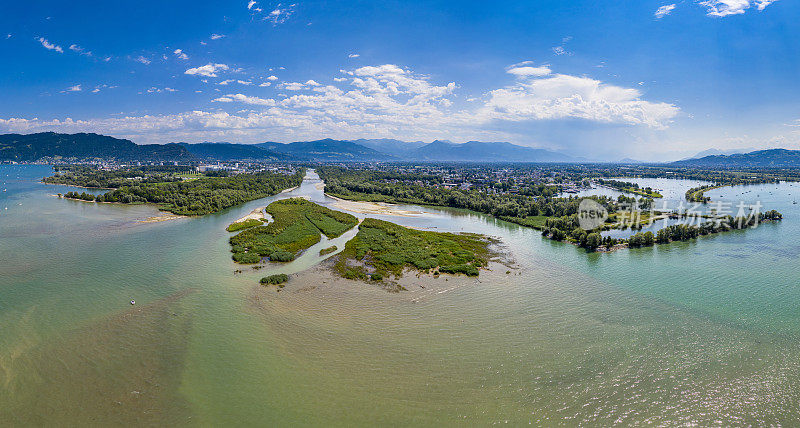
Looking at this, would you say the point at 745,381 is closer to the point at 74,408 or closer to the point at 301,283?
the point at 301,283

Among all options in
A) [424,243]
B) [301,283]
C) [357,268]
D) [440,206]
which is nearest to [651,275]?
[424,243]

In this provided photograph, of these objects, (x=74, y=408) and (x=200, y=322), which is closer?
(x=74, y=408)

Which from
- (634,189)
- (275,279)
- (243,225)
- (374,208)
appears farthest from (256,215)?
(634,189)

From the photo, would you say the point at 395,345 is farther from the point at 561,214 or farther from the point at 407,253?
the point at 561,214

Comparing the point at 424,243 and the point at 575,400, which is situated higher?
the point at 424,243

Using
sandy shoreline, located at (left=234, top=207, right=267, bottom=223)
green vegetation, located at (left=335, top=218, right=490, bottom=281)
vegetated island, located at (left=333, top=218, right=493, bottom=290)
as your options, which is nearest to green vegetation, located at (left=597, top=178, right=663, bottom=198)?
vegetated island, located at (left=333, top=218, right=493, bottom=290)

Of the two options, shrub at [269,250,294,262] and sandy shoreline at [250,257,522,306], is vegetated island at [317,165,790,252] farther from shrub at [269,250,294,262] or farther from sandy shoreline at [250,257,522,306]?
shrub at [269,250,294,262]

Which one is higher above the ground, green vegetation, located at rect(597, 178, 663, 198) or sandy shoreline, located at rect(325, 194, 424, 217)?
green vegetation, located at rect(597, 178, 663, 198)
